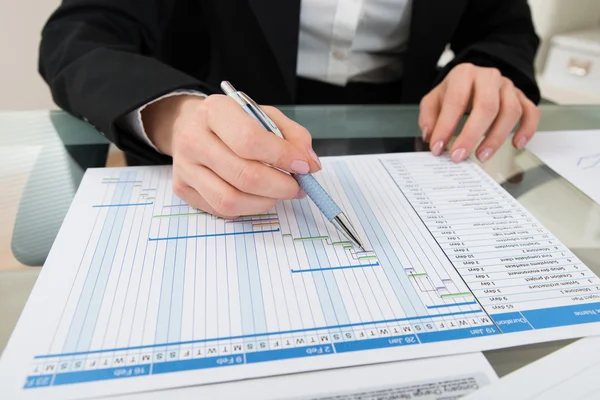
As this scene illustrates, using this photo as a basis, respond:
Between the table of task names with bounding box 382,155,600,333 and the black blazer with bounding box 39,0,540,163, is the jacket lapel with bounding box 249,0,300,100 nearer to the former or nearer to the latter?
the black blazer with bounding box 39,0,540,163

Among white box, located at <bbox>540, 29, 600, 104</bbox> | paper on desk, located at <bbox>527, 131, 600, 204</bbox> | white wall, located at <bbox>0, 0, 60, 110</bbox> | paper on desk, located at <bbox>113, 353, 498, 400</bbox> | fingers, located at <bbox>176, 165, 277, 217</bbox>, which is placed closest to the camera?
paper on desk, located at <bbox>113, 353, 498, 400</bbox>

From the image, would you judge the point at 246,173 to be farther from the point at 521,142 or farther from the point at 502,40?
the point at 502,40

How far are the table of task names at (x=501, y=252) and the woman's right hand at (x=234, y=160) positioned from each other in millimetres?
124

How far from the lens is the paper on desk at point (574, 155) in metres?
0.47

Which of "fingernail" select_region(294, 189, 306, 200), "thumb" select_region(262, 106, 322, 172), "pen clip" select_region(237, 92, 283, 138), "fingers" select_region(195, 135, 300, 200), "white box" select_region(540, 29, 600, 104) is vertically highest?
"pen clip" select_region(237, 92, 283, 138)

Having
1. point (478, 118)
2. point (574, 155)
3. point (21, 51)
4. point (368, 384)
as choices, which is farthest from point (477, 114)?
point (21, 51)

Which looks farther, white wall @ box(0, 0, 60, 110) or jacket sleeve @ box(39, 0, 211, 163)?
white wall @ box(0, 0, 60, 110)

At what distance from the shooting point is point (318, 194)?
35cm

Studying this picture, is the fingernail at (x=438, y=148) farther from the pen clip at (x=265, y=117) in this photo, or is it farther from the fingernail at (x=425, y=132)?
the pen clip at (x=265, y=117)

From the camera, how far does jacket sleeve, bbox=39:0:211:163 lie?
43cm

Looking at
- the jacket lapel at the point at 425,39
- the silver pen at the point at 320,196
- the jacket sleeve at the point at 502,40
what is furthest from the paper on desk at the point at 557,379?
the jacket lapel at the point at 425,39

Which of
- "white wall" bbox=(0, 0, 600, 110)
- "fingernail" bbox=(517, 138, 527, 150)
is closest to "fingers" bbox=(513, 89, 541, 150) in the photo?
"fingernail" bbox=(517, 138, 527, 150)

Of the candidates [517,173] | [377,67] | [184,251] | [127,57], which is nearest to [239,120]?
[184,251]

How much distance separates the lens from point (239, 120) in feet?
1.09
